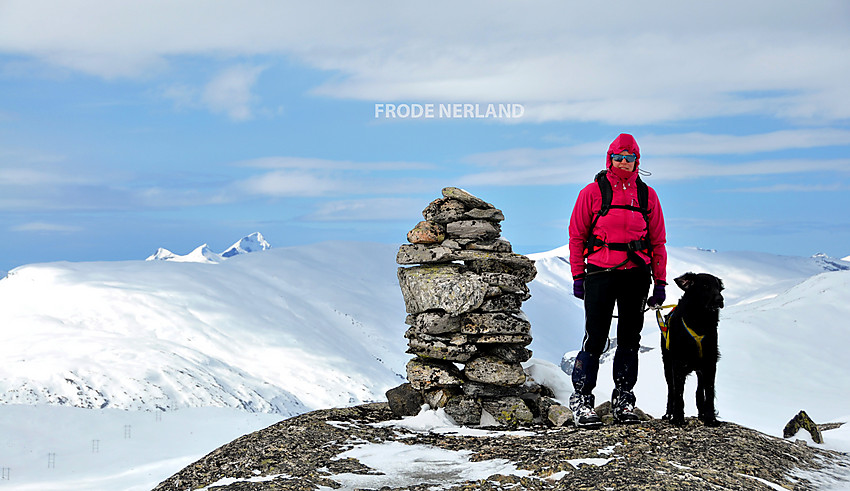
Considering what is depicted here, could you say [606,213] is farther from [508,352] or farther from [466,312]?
[508,352]

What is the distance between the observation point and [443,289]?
39.3 feet

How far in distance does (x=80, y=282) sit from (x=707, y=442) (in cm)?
5924

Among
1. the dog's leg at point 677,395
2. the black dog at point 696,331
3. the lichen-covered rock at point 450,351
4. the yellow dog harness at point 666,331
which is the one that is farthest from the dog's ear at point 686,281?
the lichen-covered rock at point 450,351

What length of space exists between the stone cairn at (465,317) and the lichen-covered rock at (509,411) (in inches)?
0.6

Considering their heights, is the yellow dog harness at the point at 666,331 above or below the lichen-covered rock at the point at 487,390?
above

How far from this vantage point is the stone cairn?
11.9 meters

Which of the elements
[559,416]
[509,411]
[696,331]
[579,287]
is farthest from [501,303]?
[696,331]

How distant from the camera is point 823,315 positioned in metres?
35.2

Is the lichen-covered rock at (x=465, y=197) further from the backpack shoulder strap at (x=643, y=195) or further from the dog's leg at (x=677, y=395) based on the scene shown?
the dog's leg at (x=677, y=395)

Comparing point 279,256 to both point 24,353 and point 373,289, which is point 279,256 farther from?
point 24,353

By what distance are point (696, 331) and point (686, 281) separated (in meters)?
0.64

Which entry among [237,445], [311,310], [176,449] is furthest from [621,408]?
[311,310]

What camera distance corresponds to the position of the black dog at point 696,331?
898cm

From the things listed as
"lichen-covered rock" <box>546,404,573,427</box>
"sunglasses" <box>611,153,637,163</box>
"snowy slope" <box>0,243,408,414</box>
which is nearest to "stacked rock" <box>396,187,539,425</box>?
"lichen-covered rock" <box>546,404,573,427</box>
